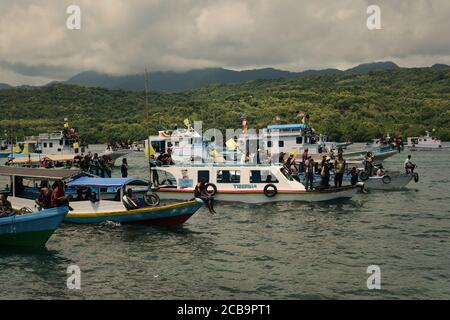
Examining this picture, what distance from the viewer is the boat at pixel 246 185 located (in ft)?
110

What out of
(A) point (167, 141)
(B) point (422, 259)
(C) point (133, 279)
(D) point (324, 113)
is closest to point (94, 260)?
(C) point (133, 279)

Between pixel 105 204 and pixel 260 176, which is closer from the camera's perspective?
pixel 105 204

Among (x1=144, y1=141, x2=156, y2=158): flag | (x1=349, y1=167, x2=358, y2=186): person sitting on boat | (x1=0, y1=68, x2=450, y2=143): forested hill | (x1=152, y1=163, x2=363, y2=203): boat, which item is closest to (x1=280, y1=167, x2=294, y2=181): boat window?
(x1=152, y1=163, x2=363, y2=203): boat

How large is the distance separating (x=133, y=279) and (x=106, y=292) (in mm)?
1449

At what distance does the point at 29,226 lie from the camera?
21.6 meters

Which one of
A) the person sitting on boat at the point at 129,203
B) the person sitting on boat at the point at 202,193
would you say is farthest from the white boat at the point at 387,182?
the person sitting on boat at the point at 129,203

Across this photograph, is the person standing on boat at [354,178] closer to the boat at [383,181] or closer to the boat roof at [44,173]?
the boat at [383,181]

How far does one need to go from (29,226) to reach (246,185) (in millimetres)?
15766

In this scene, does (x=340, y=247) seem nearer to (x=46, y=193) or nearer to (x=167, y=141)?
(x=46, y=193)

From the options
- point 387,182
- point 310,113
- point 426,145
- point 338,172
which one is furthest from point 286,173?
point 310,113

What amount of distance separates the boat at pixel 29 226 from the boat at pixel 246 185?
13004 millimetres

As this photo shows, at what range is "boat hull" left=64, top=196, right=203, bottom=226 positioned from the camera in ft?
84.5

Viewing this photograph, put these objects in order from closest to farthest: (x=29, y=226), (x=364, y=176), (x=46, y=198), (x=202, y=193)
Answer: (x=29, y=226) < (x=46, y=198) < (x=202, y=193) < (x=364, y=176)

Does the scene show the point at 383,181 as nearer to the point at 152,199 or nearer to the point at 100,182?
the point at 152,199
